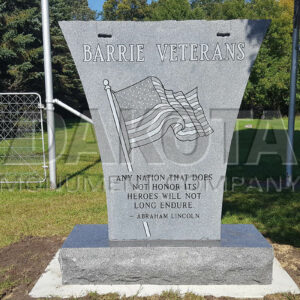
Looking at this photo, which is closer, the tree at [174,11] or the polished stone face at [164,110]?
the polished stone face at [164,110]

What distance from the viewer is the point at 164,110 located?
12.9ft

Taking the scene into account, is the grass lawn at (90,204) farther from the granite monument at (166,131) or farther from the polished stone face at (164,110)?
the polished stone face at (164,110)

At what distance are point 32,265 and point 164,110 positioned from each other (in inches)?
101

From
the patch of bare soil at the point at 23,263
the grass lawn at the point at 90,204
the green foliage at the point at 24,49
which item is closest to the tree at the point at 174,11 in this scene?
the green foliage at the point at 24,49

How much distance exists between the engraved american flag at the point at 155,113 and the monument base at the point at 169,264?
120 cm

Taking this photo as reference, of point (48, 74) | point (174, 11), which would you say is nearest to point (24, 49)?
point (48, 74)

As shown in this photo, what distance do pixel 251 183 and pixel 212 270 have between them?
5.42m

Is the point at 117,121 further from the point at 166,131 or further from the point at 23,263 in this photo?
the point at 23,263

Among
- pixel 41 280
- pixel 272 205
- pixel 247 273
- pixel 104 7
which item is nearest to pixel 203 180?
pixel 247 273

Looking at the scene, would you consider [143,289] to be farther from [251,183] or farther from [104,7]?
[104,7]

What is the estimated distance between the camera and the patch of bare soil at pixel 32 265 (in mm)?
3660

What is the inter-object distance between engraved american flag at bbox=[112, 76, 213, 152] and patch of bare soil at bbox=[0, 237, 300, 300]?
1709 millimetres

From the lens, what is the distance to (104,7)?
5066 cm

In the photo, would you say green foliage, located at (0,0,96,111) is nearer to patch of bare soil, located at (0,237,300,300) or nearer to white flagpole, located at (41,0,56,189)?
white flagpole, located at (41,0,56,189)
